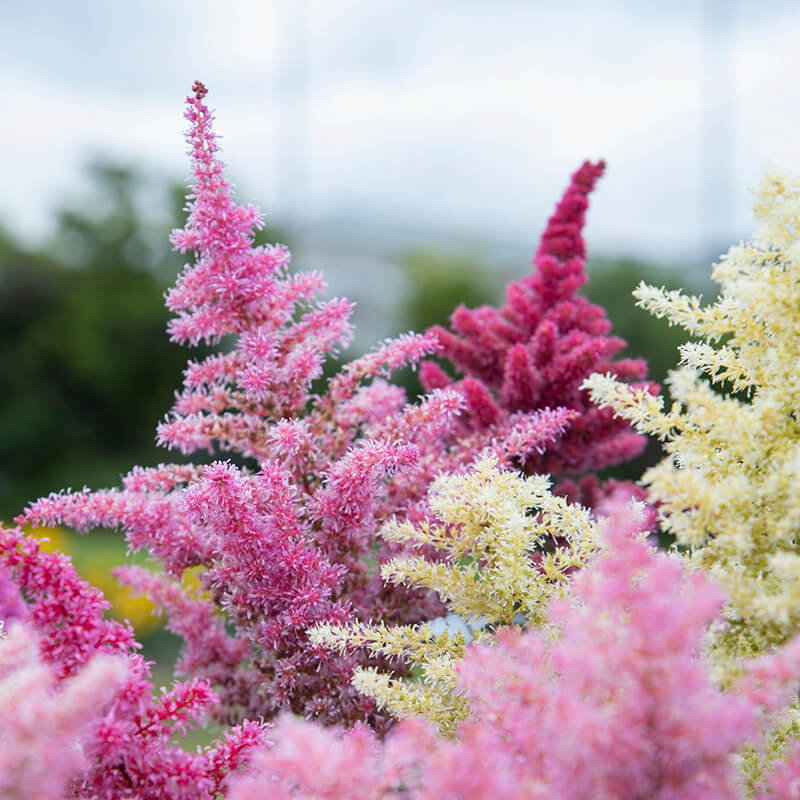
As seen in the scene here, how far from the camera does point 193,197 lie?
99 centimetres

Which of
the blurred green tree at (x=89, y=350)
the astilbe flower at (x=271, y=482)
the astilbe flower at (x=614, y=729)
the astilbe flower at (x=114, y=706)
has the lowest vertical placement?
the astilbe flower at (x=614, y=729)

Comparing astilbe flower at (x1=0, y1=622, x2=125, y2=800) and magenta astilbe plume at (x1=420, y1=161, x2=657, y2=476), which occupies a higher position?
magenta astilbe plume at (x1=420, y1=161, x2=657, y2=476)

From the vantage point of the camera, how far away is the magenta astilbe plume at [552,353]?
118cm

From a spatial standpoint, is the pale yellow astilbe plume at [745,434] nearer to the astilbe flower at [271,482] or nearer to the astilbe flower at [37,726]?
the astilbe flower at [271,482]

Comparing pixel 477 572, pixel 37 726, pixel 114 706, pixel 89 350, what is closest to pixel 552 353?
pixel 477 572

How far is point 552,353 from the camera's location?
3.99 feet

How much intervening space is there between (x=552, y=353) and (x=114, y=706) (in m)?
0.73

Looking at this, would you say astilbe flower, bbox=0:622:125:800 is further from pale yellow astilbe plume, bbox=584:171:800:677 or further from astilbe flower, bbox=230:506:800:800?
pale yellow astilbe plume, bbox=584:171:800:677

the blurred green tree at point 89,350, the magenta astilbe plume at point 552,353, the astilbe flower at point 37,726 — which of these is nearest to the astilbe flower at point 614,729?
the astilbe flower at point 37,726

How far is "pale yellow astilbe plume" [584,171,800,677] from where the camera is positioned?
72 centimetres

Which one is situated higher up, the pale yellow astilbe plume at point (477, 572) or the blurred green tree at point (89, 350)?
the blurred green tree at point (89, 350)

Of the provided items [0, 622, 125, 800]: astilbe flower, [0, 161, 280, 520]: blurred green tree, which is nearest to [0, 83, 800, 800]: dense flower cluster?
[0, 622, 125, 800]: astilbe flower

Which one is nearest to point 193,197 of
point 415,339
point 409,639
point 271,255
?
point 271,255

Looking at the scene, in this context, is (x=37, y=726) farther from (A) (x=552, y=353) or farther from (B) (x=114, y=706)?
(A) (x=552, y=353)
